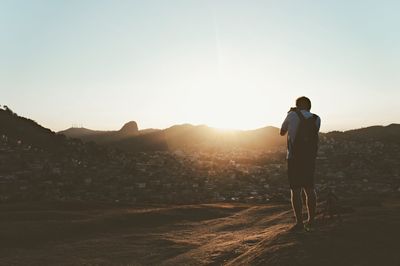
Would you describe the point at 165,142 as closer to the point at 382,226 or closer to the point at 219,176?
the point at 219,176

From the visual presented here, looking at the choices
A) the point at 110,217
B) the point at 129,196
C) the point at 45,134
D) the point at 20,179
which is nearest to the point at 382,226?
the point at 110,217

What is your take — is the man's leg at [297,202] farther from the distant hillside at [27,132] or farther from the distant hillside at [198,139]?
the distant hillside at [198,139]

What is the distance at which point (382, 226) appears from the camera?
19.4ft

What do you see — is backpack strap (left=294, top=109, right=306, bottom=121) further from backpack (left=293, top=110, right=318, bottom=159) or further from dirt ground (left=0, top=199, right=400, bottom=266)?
dirt ground (left=0, top=199, right=400, bottom=266)

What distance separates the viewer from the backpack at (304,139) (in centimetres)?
669

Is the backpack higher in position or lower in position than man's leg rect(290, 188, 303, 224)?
higher

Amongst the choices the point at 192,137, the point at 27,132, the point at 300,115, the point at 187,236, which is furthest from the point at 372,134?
the point at 300,115

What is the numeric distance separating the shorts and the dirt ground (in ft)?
2.23

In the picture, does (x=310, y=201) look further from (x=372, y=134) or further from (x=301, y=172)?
(x=372, y=134)

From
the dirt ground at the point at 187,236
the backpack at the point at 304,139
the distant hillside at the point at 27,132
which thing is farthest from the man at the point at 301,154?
the distant hillside at the point at 27,132

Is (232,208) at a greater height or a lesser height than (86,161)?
lesser

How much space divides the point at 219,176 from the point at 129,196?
6.16 m

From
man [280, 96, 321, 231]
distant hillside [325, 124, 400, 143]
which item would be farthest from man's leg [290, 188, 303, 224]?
distant hillside [325, 124, 400, 143]

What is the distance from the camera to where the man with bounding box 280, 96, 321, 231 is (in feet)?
21.6
